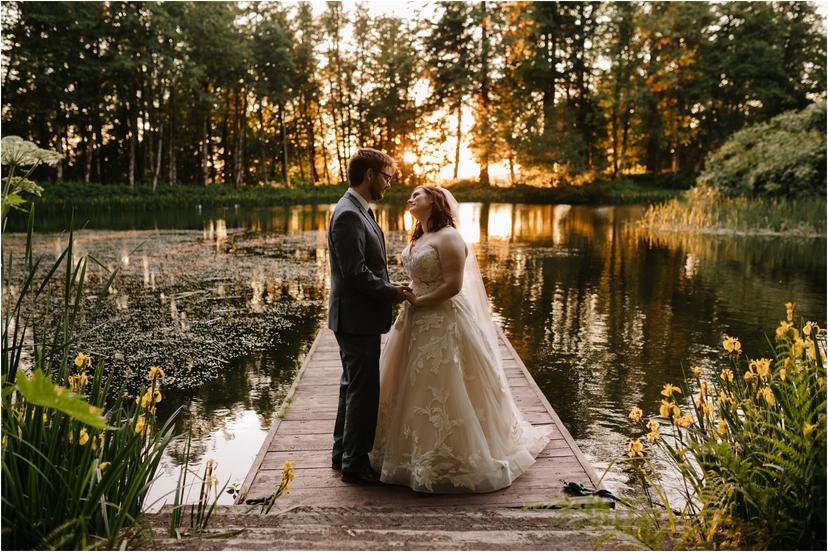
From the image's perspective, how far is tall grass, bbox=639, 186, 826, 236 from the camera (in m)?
18.3

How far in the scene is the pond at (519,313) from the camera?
226 inches

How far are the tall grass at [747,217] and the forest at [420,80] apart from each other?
1555 centimetres

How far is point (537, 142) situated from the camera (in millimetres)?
35938

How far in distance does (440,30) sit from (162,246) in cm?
2862

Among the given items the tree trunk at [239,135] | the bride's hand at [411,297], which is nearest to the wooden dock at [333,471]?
the bride's hand at [411,297]

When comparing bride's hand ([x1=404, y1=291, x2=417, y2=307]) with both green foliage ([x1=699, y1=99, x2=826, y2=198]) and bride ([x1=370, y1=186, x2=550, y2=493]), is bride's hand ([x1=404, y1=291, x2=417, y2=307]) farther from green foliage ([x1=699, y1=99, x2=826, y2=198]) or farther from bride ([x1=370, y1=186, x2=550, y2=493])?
green foliage ([x1=699, y1=99, x2=826, y2=198])

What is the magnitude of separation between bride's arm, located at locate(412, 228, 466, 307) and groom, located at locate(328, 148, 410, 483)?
0.52 feet

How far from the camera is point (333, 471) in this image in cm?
370

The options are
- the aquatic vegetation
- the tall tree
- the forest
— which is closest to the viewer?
the aquatic vegetation

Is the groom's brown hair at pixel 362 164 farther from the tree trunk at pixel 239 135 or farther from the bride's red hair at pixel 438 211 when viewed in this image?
the tree trunk at pixel 239 135

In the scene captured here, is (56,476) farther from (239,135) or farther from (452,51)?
(452,51)

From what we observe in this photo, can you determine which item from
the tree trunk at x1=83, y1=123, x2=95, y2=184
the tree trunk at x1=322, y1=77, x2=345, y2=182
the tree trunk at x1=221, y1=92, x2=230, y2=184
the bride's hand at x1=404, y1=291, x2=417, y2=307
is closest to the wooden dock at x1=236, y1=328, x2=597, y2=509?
the bride's hand at x1=404, y1=291, x2=417, y2=307

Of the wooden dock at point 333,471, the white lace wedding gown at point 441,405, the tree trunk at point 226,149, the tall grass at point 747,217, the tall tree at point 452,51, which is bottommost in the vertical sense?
the wooden dock at point 333,471

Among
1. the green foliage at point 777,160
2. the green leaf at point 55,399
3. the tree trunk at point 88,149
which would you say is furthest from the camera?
the tree trunk at point 88,149
